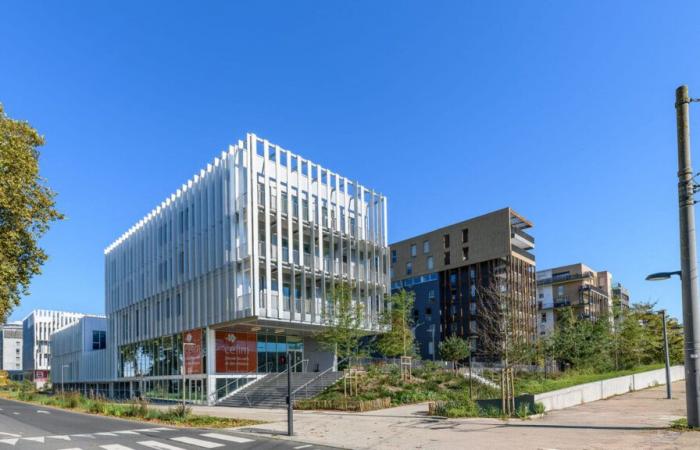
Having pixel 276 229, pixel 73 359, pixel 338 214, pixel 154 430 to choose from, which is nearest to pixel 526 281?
pixel 338 214

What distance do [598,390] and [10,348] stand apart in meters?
164

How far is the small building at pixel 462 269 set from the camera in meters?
70.9

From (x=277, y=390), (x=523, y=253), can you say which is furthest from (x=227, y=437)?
(x=523, y=253)

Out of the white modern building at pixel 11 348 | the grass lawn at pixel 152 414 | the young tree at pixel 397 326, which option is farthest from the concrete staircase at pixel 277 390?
the white modern building at pixel 11 348

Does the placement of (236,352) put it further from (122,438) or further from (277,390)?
(122,438)

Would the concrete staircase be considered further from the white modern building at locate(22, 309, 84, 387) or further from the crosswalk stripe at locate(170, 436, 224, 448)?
the white modern building at locate(22, 309, 84, 387)

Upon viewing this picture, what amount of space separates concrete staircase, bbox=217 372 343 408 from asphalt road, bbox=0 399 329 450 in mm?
11169

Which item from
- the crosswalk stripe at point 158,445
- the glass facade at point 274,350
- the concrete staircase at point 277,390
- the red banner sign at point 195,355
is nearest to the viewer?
the crosswalk stripe at point 158,445

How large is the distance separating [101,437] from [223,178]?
23258 mm

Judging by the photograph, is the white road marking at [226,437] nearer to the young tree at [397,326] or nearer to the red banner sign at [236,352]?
the red banner sign at [236,352]

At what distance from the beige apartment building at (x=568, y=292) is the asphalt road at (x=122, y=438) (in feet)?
255

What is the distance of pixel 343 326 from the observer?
1300 inches

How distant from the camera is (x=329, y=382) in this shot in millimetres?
32375

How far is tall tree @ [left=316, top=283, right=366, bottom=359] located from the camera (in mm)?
32875
